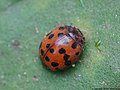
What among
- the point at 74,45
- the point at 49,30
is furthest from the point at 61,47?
the point at 49,30

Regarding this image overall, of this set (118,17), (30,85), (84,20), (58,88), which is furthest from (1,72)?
(118,17)

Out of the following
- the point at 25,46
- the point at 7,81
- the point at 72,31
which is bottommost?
the point at 7,81

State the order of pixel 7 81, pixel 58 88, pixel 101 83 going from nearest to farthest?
pixel 101 83
pixel 58 88
pixel 7 81

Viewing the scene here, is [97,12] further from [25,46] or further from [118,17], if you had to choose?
[25,46]

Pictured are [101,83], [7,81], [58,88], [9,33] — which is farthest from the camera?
[9,33]

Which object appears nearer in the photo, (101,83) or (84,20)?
(101,83)

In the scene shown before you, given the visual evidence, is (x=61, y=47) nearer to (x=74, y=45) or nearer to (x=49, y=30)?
(x=74, y=45)

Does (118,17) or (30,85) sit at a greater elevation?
(118,17)
